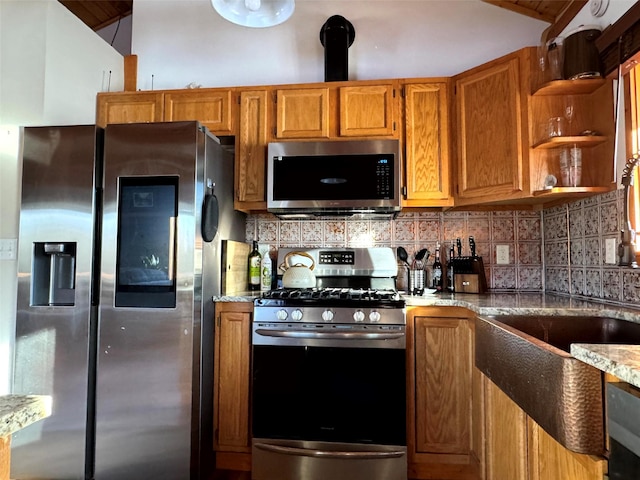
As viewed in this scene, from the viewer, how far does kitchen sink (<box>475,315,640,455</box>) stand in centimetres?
79

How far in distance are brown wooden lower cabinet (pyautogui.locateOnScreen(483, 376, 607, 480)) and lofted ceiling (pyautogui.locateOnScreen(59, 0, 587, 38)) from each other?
6.73 ft

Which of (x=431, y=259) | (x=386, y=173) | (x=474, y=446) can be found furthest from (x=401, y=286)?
(x=474, y=446)

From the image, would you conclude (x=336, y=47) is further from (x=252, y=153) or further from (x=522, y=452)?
(x=522, y=452)

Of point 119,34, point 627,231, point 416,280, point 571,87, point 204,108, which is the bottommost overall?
point 416,280

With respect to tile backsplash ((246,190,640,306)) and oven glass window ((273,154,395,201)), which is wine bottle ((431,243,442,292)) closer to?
tile backsplash ((246,190,640,306))

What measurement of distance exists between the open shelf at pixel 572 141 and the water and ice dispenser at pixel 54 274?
7.75 feet

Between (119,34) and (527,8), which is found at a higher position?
(119,34)

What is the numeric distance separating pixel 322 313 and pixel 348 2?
2152mm

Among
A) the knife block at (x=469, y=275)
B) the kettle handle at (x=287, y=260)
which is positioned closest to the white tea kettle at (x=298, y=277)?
the kettle handle at (x=287, y=260)

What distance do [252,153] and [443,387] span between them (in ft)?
5.53

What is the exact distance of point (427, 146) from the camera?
86.9 inches

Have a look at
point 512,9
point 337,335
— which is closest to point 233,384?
point 337,335

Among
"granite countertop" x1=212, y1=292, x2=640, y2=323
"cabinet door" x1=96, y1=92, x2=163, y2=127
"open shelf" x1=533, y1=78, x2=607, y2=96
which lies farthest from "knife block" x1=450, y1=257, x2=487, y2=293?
"cabinet door" x1=96, y1=92, x2=163, y2=127

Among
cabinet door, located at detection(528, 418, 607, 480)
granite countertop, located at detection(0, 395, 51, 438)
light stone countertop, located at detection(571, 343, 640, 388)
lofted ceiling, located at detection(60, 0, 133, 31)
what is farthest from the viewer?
lofted ceiling, located at detection(60, 0, 133, 31)
